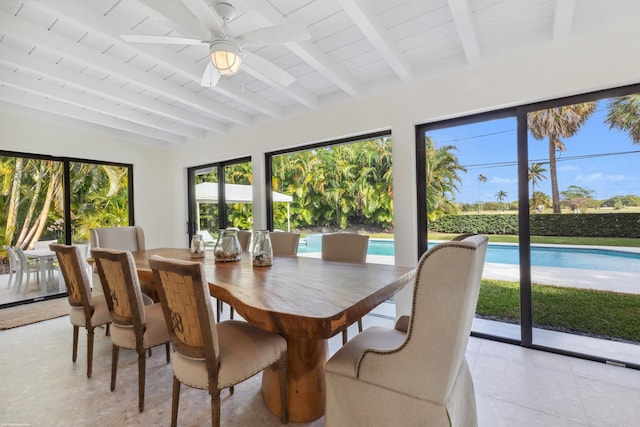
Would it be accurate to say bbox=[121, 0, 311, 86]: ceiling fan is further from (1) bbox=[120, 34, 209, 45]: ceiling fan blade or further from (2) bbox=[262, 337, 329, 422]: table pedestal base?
(2) bbox=[262, 337, 329, 422]: table pedestal base

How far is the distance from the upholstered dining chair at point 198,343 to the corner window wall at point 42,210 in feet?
13.4

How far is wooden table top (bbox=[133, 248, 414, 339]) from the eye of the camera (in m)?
1.16

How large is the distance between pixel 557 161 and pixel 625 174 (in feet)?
1.42

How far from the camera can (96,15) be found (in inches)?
81.8

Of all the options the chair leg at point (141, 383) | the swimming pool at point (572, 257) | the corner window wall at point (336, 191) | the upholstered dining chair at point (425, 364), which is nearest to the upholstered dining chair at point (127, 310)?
the chair leg at point (141, 383)

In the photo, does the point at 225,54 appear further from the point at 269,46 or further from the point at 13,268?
the point at 13,268

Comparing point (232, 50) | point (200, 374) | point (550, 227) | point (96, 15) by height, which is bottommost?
point (200, 374)

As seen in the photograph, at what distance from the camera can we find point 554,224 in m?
2.53

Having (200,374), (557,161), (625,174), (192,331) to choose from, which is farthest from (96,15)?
(625,174)

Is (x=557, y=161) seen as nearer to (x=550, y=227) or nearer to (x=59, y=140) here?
(x=550, y=227)

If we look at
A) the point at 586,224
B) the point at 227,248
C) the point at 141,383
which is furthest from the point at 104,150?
the point at 586,224

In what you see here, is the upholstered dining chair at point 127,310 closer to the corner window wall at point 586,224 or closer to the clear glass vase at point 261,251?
the clear glass vase at point 261,251

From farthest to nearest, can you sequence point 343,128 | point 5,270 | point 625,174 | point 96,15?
1. point 5,270
2. point 343,128
3. point 625,174
4. point 96,15

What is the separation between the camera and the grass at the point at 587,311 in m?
2.39
